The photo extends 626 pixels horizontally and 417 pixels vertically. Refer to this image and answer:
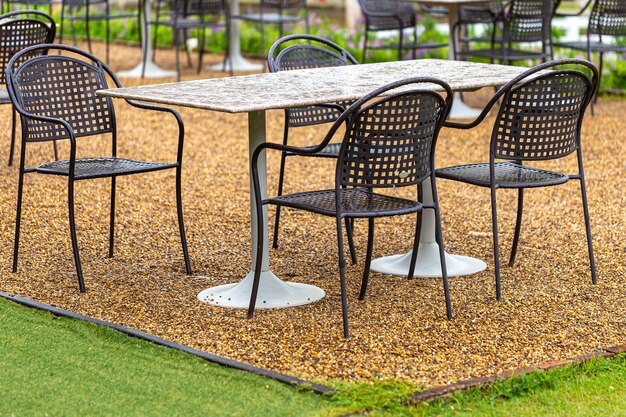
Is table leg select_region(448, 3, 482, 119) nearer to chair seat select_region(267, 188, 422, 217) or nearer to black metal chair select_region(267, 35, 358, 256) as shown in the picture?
black metal chair select_region(267, 35, 358, 256)

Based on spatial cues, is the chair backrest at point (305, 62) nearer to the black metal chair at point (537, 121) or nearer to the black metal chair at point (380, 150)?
the black metal chair at point (537, 121)

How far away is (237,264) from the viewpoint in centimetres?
500

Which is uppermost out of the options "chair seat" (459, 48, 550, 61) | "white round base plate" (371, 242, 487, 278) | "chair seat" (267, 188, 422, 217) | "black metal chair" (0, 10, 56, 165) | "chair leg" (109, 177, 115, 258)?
"black metal chair" (0, 10, 56, 165)

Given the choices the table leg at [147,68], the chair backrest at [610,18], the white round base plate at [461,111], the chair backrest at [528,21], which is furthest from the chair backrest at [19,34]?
the chair backrest at [610,18]

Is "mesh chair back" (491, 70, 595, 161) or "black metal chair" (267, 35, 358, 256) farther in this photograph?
"black metal chair" (267, 35, 358, 256)

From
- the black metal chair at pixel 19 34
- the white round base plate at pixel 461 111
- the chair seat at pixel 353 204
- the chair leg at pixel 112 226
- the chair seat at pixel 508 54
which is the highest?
the black metal chair at pixel 19 34

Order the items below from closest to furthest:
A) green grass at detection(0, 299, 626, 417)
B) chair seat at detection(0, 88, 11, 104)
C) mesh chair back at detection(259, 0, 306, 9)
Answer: green grass at detection(0, 299, 626, 417), chair seat at detection(0, 88, 11, 104), mesh chair back at detection(259, 0, 306, 9)

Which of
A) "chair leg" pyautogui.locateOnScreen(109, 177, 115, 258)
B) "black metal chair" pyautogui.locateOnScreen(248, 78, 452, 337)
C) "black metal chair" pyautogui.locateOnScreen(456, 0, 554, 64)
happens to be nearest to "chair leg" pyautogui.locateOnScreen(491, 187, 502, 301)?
"black metal chair" pyautogui.locateOnScreen(248, 78, 452, 337)

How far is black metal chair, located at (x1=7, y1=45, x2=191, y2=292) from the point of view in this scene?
4633 millimetres

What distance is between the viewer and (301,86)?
4.40 m

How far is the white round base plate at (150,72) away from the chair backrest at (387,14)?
2.14 m

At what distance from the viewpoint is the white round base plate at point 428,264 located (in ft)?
15.8

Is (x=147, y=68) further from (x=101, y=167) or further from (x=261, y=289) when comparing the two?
(x=261, y=289)

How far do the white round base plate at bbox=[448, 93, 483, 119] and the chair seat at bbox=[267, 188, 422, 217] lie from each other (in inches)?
188
